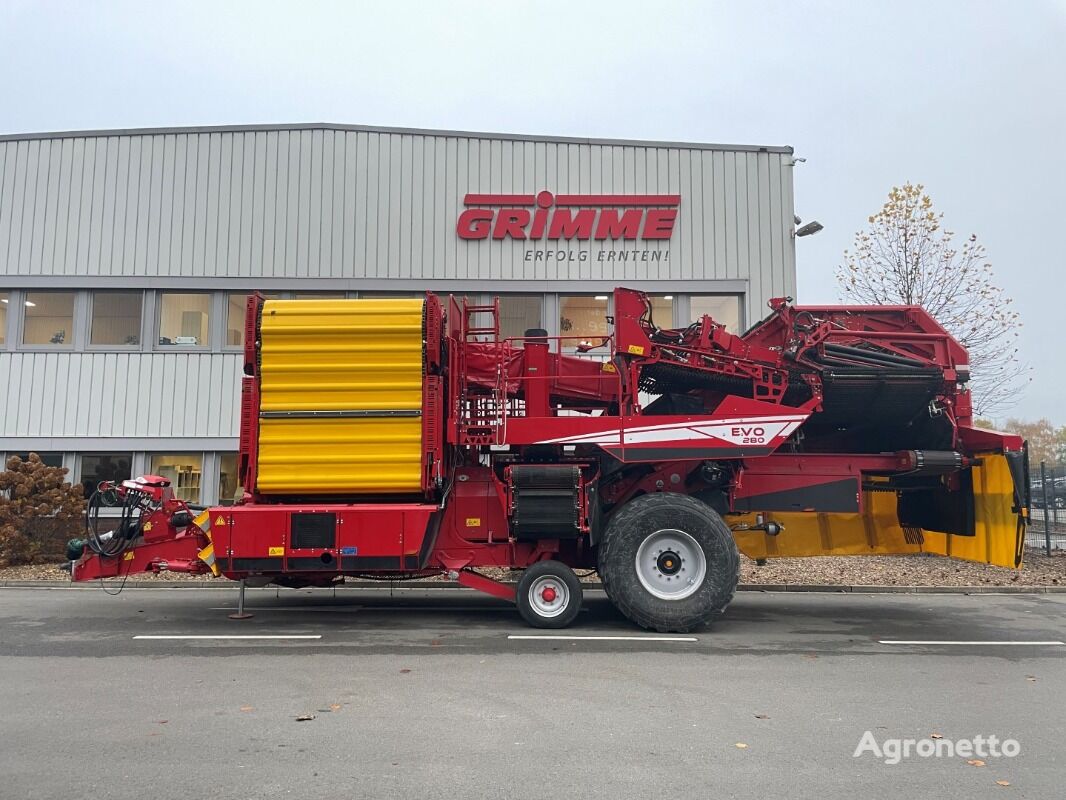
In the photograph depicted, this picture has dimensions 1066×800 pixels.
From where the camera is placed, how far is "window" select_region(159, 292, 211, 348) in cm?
1523

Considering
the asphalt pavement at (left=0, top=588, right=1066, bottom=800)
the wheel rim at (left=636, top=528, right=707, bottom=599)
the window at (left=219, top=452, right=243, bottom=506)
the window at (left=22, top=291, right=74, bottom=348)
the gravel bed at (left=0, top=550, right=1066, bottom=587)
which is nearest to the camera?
the asphalt pavement at (left=0, top=588, right=1066, bottom=800)

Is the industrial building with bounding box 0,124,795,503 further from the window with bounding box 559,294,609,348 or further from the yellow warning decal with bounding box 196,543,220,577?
the yellow warning decal with bounding box 196,543,220,577

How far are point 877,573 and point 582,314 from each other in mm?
7233

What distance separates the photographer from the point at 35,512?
42.7ft

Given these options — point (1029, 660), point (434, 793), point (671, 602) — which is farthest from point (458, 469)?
point (1029, 660)

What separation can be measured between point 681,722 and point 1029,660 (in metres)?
4.13

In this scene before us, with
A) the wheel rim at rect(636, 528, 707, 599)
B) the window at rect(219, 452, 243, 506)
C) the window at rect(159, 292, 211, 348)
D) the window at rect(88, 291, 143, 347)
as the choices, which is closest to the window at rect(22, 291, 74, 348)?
the window at rect(88, 291, 143, 347)

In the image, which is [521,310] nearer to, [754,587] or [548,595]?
[754,587]

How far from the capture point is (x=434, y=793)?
391 centimetres

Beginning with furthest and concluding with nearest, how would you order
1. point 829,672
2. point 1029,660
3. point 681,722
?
1. point 1029,660
2. point 829,672
3. point 681,722

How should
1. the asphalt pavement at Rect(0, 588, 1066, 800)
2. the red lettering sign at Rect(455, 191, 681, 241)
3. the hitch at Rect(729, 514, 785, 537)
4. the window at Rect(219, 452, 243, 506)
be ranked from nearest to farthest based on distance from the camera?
the asphalt pavement at Rect(0, 588, 1066, 800) < the hitch at Rect(729, 514, 785, 537) < the window at Rect(219, 452, 243, 506) < the red lettering sign at Rect(455, 191, 681, 241)

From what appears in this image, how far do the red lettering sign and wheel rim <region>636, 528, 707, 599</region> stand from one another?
8.86m

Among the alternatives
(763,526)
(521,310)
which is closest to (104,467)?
(521,310)

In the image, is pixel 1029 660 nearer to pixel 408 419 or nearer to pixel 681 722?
pixel 681 722
